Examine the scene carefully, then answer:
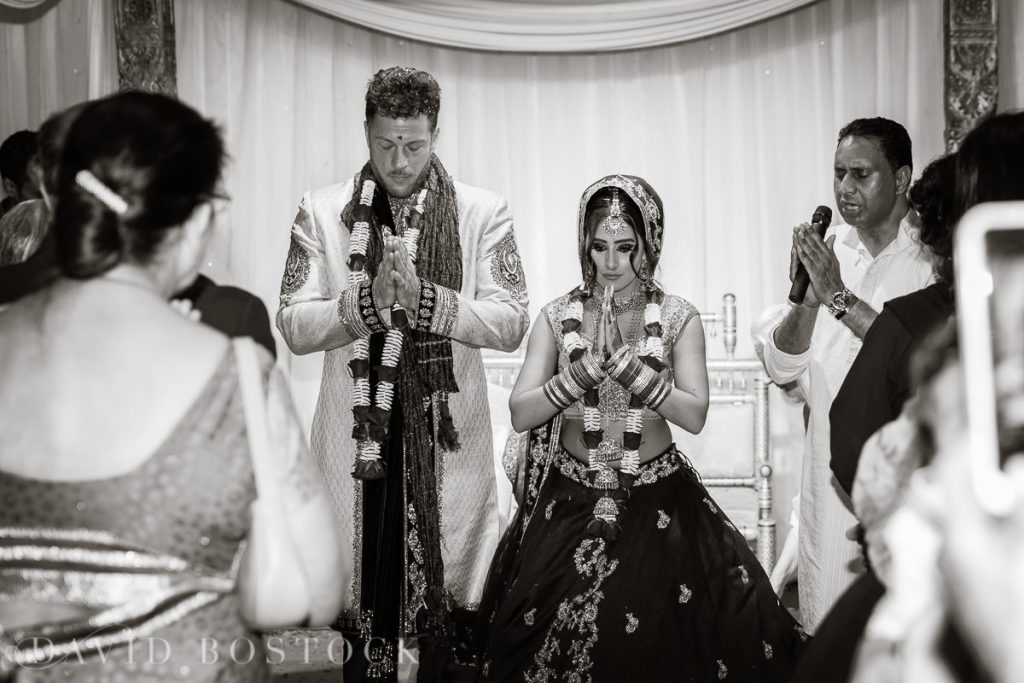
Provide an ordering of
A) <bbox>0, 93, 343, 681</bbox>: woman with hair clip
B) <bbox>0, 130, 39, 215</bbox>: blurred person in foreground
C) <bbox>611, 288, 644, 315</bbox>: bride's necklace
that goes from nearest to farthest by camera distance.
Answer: <bbox>0, 93, 343, 681</bbox>: woman with hair clip → <bbox>611, 288, 644, 315</bbox>: bride's necklace → <bbox>0, 130, 39, 215</bbox>: blurred person in foreground

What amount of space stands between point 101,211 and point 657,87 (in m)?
4.38

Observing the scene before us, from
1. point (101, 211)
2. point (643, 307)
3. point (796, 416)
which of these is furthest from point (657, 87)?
point (101, 211)

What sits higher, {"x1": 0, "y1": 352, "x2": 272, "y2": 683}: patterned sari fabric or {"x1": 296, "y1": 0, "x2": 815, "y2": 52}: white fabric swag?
{"x1": 296, "y1": 0, "x2": 815, "y2": 52}: white fabric swag

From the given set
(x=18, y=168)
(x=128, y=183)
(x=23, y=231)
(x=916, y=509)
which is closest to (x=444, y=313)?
(x=23, y=231)

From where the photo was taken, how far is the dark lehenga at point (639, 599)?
2889 mm

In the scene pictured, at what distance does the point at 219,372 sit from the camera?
1.52 metres

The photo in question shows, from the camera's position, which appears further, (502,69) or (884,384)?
(502,69)

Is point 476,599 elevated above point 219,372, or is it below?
below

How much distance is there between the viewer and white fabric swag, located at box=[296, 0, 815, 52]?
5.13 meters

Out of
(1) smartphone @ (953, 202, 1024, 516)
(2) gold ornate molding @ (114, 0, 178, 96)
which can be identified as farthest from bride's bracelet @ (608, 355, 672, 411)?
(2) gold ornate molding @ (114, 0, 178, 96)

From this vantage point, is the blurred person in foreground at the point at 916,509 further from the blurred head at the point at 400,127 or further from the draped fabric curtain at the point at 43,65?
the draped fabric curtain at the point at 43,65

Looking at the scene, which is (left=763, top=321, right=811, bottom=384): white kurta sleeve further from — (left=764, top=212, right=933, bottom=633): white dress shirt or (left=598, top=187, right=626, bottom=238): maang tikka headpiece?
(left=598, top=187, right=626, bottom=238): maang tikka headpiece

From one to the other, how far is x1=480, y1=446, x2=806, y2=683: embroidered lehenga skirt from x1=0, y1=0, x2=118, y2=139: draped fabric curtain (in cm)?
332

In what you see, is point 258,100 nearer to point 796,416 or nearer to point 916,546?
point 796,416
